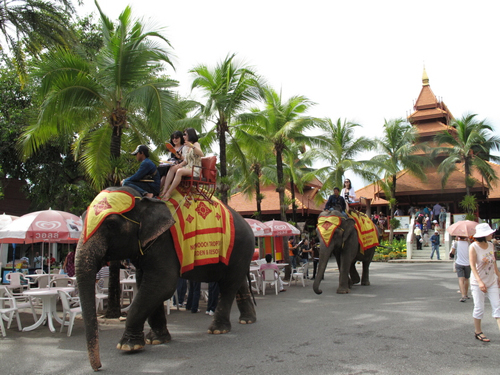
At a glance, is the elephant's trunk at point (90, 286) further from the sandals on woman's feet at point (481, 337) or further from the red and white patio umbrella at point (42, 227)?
the red and white patio umbrella at point (42, 227)

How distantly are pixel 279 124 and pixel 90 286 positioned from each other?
47.0 feet

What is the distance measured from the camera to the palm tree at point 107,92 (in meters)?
9.85

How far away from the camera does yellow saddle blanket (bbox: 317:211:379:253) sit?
11.3 m

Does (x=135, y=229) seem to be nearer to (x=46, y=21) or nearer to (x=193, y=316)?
(x=193, y=316)

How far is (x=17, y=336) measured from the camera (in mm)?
7453

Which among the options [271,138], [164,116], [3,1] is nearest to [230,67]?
[271,138]

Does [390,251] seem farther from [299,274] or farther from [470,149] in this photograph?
[299,274]

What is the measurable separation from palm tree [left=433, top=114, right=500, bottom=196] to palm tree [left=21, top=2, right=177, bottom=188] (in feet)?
78.4

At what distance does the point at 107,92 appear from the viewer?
1034 centimetres

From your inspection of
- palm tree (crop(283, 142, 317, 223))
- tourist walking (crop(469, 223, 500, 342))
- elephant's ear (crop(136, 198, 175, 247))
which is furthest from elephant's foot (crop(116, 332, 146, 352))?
palm tree (crop(283, 142, 317, 223))

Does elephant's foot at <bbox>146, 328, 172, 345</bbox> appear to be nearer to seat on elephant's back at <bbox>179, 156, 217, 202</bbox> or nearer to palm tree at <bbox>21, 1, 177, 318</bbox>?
seat on elephant's back at <bbox>179, 156, 217, 202</bbox>

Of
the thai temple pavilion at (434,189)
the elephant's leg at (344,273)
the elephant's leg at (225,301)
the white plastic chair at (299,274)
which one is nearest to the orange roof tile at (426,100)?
the thai temple pavilion at (434,189)

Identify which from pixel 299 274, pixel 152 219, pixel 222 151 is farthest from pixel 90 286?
pixel 222 151

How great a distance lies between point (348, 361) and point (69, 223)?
25.7 ft
